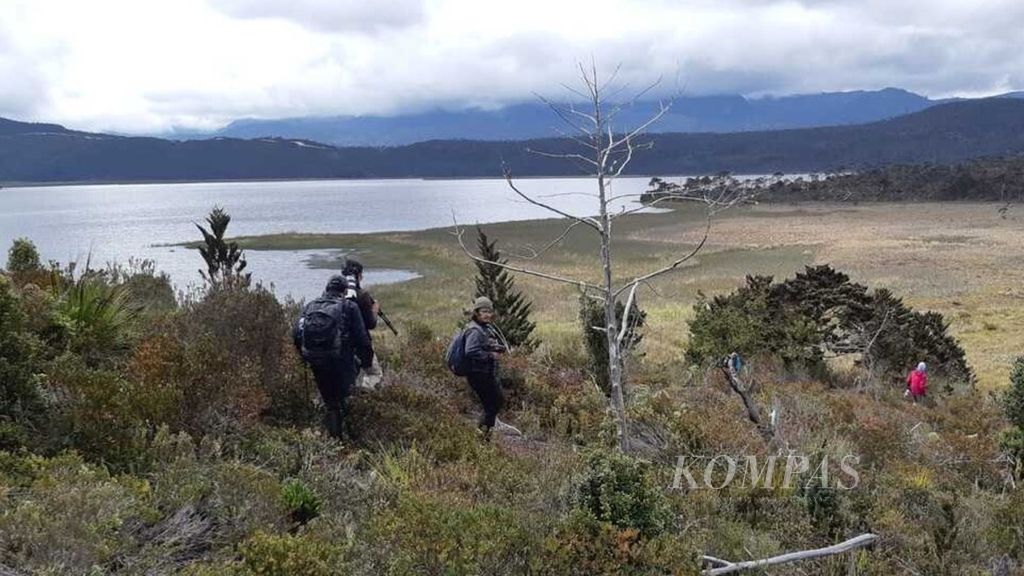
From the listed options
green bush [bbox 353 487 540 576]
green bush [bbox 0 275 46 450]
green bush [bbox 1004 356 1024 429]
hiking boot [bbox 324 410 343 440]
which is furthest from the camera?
green bush [bbox 1004 356 1024 429]

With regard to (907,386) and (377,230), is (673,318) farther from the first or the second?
(377,230)

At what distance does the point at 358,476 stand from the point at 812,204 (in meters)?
104

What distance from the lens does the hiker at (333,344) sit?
22.0 feet

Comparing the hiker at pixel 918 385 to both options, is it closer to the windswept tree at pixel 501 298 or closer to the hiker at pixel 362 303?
the windswept tree at pixel 501 298

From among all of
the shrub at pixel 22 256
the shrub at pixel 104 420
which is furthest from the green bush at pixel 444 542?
the shrub at pixel 22 256

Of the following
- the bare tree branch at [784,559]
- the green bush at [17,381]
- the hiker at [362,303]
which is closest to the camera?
the bare tree branch at [784,559]

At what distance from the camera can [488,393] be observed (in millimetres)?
7855

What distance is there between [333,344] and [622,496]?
3.13 meters

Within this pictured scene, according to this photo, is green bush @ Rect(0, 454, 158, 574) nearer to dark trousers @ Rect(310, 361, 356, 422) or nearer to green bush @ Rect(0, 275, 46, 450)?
green bush @ Rect(0, 275, 46, 450)

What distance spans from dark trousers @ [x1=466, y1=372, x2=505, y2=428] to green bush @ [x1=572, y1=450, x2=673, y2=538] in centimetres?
317

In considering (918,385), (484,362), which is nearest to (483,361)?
(484,362)

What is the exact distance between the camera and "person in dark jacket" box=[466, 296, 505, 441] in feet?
25.7

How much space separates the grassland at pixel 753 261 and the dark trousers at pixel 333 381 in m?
5.04

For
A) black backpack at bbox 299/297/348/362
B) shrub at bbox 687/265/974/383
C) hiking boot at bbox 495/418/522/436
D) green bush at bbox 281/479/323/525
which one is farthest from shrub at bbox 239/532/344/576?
shrub at bbox 687/265/974/383
